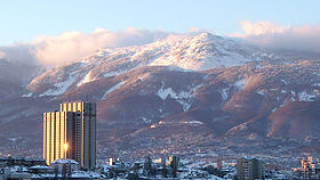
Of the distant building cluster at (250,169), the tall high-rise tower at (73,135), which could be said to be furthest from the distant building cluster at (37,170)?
the distant building cluster at (250,169)

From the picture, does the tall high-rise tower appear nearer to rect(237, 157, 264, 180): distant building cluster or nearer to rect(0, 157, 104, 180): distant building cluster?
rect(0, 157, 104, 180): distant building cluster

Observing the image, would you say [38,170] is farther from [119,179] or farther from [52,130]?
[52,130]

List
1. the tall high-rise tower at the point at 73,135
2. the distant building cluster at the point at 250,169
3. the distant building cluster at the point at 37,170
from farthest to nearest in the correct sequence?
1. the distant building cluster at the point at 250,169
2. the tall high-rise tower at the point at 73,135
3. the distant building cluster at the point at 37,170

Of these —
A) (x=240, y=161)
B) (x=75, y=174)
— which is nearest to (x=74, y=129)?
(x=240, y=161)

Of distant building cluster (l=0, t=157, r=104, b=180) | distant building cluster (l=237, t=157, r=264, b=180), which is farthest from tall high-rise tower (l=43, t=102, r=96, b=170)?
distant building cluster (l=237, t=157, r=264, b=180)

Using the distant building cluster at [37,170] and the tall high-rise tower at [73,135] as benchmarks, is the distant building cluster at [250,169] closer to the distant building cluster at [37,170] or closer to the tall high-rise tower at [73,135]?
the tall high-rise tower at [73,135]

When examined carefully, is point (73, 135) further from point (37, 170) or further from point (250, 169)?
point (37, 170)

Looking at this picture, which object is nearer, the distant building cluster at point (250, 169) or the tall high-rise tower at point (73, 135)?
the tall high-rise tower at point (73, 135)

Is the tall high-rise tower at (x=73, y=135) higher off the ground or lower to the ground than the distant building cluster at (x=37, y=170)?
higher
